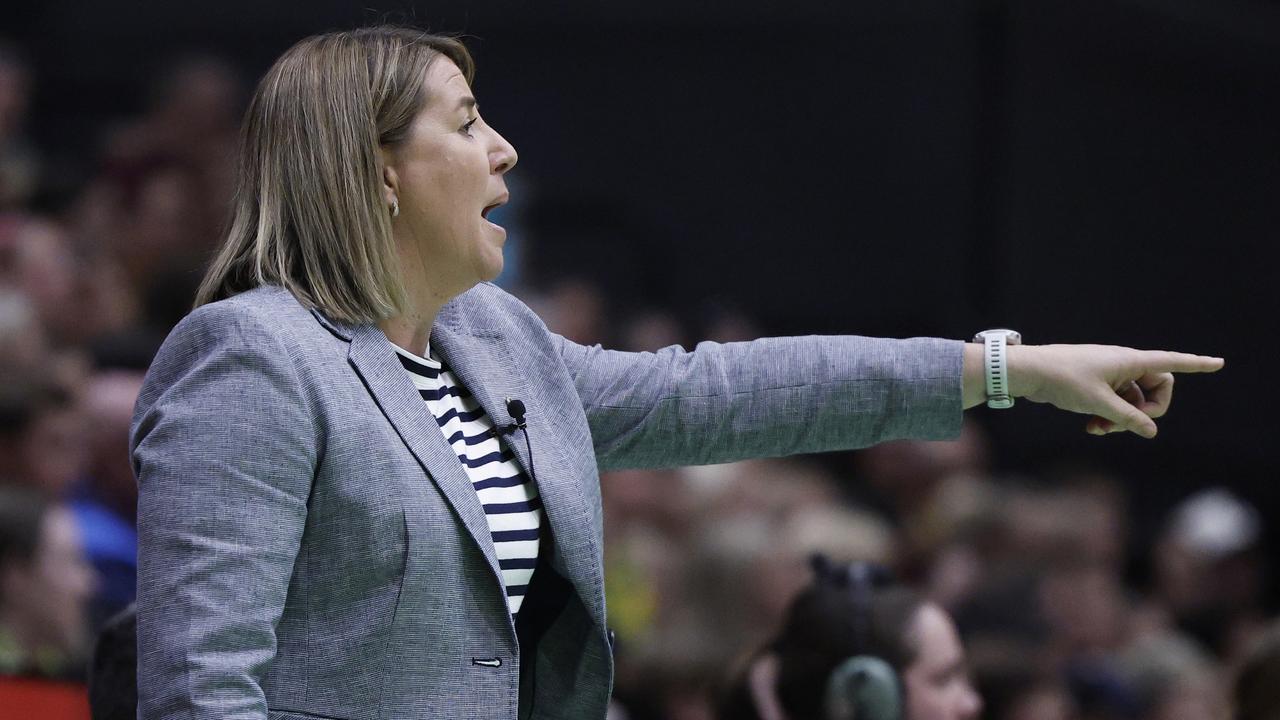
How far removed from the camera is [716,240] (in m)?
5.33

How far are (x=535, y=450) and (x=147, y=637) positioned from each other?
377 mm

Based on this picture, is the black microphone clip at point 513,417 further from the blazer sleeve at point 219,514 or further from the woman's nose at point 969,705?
the woman's nose at point 969,705

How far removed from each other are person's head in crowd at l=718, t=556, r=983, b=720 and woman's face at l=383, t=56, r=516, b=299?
2.72ft

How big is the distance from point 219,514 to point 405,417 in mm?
183

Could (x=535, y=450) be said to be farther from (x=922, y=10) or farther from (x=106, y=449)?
(x=922, y=10)

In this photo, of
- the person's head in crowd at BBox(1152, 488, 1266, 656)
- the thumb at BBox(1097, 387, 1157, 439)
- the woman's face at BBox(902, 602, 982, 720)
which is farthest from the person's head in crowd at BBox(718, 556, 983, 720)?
the person's head in crowd at BBox(1152, 488, 1266, 656)

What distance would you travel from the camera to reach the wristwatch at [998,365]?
1.56 m

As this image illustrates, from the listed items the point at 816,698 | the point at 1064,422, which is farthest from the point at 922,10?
the point at 816,698

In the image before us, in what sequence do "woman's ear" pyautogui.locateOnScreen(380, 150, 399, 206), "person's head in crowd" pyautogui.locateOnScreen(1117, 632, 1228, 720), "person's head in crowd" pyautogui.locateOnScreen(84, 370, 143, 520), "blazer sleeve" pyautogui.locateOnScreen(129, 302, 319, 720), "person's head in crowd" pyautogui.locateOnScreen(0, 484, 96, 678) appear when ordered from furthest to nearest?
"person's head in crowd" pyautogui.locateOnScreen(1117, 632, 1228, 720) < "person's head in crowd" pyautogui.locateOnScreen(84, 370, 143, 520) < "person's head in crowd" pyautogui.locateOnScreen(0, 484, 96, 678) < "woman's ear" pyautogui.locateOnScreen(380, 150, 399, 206) < "blazer sleeve" pyautogui.locateOnScreen(129, 302, 319, 720)

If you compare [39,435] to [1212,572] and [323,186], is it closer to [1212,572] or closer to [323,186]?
[323,186]

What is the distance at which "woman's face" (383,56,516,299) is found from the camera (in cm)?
145

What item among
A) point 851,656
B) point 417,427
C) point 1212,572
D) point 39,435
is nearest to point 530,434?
point 417,427

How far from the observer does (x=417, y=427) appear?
4.46ft

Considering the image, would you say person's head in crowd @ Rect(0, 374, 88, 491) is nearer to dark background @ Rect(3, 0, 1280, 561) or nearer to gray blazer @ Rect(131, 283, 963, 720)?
gray blazer @ Rect(131, 283, 963, 720)
